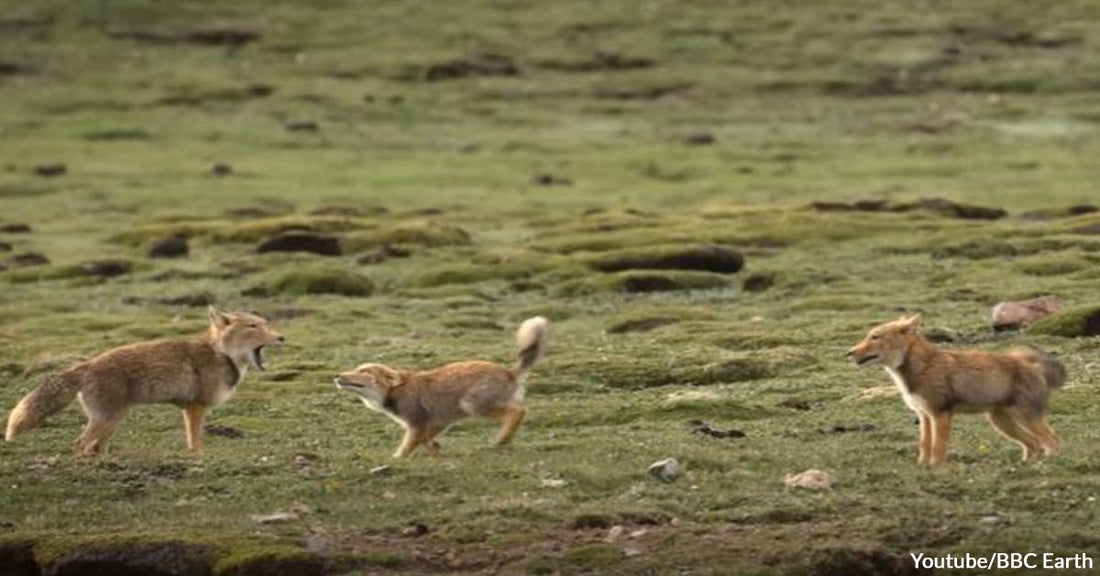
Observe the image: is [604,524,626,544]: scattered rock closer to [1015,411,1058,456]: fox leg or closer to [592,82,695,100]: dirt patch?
[1015,411,1058,456]: fox leg

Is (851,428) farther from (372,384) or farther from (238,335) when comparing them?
(238,335)

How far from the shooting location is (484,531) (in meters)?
21.5

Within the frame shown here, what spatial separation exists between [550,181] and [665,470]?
60145 millimetres

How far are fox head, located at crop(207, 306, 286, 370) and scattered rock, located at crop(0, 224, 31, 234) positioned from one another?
38.3m

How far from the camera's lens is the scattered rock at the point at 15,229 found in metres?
64.8

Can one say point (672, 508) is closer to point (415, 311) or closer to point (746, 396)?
point (746, 396)

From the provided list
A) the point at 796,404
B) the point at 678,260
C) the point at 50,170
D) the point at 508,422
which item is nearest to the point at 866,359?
the point at 508,422

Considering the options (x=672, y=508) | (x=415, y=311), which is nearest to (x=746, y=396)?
(x=672, y=508)

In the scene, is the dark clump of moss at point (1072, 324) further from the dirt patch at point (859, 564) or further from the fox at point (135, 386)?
the dirt patch at point (859, 564)

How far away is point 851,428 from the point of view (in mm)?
27328

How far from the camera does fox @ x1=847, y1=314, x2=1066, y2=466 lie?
2431 cm

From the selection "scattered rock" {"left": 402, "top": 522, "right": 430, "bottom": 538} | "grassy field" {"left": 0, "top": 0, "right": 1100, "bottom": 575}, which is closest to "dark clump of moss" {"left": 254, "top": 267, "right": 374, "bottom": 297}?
"grassy field" {"left": 0, "top": 0, "right": 1100, "bottom": 575}

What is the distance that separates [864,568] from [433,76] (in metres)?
106

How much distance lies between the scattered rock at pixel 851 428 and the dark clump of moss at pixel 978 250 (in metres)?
23.4
